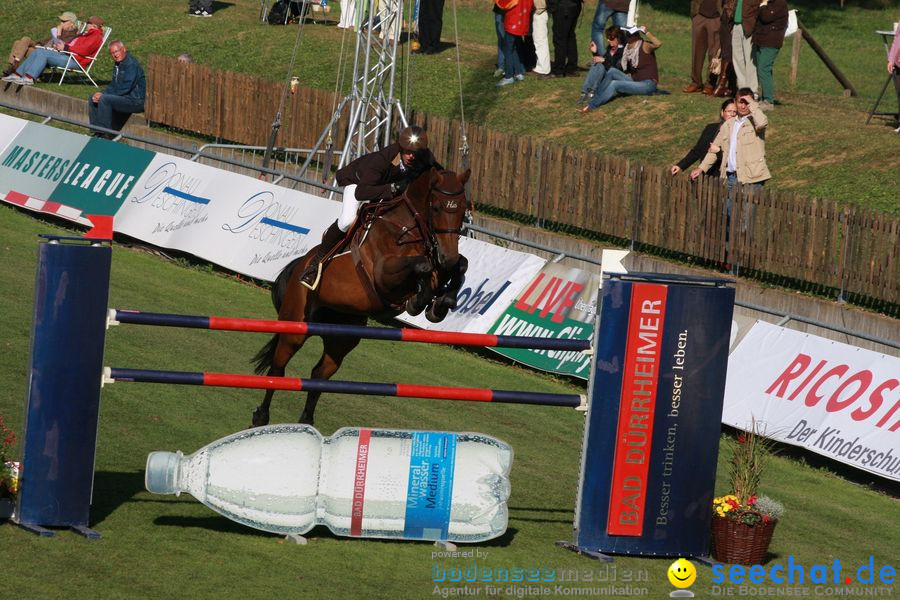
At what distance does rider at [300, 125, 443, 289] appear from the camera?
1099 cm

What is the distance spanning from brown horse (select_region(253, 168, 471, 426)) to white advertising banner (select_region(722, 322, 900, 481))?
3285 mm

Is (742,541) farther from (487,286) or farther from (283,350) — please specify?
(487,286)

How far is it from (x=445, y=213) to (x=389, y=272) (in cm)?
69

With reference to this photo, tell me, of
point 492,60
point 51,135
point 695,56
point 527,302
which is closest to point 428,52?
point 492,60

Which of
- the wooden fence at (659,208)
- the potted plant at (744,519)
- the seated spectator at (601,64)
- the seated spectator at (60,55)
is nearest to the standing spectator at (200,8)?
the seated spectator at (60,55)

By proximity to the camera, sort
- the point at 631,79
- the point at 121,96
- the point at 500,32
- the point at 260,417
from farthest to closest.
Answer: the point at 500,32, the point at 631,79, the point at 121,96, the point at 260,417

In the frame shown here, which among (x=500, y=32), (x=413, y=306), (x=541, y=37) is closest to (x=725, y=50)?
(x=541, y=37)

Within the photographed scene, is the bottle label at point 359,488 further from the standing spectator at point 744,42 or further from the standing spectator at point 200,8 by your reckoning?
the standing spectator at point 200,8

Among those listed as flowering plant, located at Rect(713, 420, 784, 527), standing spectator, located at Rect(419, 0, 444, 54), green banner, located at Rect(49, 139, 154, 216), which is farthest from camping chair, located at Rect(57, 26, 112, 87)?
flowering plant, located at Rect(713, 420, 784, 527)

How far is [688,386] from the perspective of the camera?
870 cm

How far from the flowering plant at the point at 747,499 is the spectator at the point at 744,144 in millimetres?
8659

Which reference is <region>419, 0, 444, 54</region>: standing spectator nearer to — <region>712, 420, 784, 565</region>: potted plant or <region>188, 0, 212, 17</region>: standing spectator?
<region>188, 0, 212, 17</region>: standing spectator

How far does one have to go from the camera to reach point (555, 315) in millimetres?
15641

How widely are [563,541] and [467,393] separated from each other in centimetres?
116
